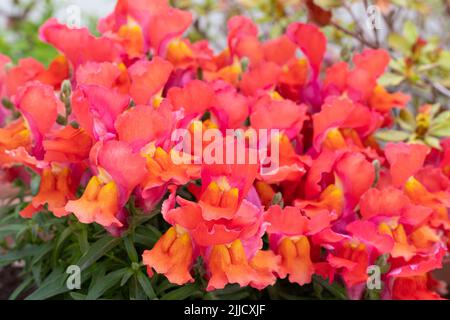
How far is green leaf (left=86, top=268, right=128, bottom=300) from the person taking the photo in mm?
966

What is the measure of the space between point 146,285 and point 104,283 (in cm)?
5

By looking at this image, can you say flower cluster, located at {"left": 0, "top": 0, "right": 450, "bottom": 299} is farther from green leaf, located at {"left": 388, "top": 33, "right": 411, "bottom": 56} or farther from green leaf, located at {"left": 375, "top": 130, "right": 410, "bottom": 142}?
green leaf, located at {"left": 388, "top": 33, "right": 411, "bottom": 56}

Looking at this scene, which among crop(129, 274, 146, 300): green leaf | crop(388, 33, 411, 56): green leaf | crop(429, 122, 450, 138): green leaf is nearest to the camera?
crop(129, 274, 146, 300): green leaf

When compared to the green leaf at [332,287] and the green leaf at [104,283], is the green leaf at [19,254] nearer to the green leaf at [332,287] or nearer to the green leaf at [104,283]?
the green leaf at [104,283]

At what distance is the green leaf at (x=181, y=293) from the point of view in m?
1.00

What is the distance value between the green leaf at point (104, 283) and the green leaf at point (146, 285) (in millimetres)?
22

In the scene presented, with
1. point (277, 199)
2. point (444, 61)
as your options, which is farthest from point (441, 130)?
point (277, 199)

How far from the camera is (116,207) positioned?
90cm

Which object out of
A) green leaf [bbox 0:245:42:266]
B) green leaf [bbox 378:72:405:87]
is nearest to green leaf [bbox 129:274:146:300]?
green leaf [bbox 0:245:42:266]

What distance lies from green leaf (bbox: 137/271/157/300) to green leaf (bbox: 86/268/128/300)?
0.07 ft

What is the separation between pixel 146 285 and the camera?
977 mm

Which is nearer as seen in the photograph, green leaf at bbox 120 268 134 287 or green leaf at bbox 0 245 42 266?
green leaf at bbox 120 268 134 287

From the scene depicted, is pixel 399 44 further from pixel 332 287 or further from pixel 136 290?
pixel 136 290
